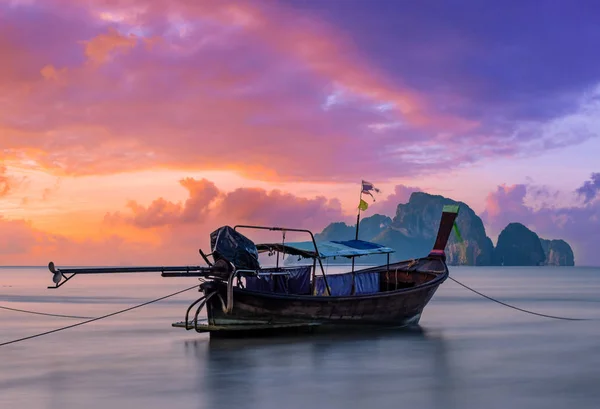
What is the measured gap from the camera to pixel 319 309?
25.0 metres

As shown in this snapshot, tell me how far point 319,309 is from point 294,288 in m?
1.49

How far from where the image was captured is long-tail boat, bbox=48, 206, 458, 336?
74.9 ft

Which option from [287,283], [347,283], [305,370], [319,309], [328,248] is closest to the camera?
[305,370]

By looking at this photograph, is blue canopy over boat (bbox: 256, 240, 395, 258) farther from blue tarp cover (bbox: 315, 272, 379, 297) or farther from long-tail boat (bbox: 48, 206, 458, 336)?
blue tarp cover (bbox: 315, 272, 379, 297)

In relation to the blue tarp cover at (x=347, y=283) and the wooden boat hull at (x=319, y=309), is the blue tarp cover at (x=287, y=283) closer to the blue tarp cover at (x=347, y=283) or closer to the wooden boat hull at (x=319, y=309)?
the blue tarp cover at (x=347, y=283)

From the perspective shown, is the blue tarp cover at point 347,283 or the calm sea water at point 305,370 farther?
the blue tarp cover at point 347,283

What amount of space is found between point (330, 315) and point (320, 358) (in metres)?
4.33

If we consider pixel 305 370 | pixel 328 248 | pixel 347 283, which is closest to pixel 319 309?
pixel 328 248

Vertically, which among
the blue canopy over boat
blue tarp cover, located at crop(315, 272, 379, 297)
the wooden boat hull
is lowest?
the wooden boat hull

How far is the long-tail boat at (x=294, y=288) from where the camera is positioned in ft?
74.9

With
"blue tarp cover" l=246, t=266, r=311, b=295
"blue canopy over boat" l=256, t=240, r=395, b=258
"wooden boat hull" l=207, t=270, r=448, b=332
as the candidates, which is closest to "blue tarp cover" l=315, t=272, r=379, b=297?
"blue tarp cover" l=246, t=266, r=311, b=295

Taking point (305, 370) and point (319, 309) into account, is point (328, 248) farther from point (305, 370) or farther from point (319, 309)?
point (305, 370)

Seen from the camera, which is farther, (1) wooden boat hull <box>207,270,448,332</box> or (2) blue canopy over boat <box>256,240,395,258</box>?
(2) blue canopy over boat <box>256,240,395,258</box>

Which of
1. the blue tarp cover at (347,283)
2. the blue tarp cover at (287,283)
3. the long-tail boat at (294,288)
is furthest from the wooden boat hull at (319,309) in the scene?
the blue tarp cover at (347,283)
